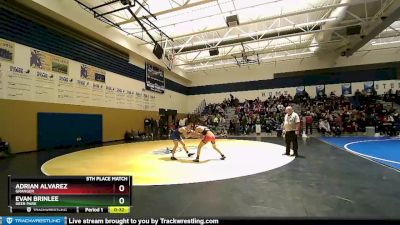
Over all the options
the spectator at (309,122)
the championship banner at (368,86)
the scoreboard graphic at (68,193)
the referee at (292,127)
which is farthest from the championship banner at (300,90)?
the scoreboard graphic at (68,193)

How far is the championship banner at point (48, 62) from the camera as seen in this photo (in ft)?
32.6

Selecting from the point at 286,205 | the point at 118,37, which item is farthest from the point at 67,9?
the point at 286,205

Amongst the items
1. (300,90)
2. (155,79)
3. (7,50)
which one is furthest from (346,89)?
(7,50)

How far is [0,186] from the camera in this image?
4203 mm

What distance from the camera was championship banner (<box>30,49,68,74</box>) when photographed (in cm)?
992

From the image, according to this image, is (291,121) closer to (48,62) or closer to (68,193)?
(68,193)

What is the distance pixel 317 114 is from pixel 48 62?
17.2 metres

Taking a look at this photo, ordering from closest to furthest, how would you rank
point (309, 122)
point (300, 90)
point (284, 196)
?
point (284, 196) < point (309, 122) < point (300, 90)

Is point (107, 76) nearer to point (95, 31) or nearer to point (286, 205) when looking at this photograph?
point (95, 31)

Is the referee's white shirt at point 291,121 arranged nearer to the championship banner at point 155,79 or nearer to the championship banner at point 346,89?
the championship banner at point 155,79

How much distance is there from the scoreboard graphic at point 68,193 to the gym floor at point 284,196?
65 cm

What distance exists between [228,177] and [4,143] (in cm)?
782

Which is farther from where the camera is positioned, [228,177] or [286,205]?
[228,177]

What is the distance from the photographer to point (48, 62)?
1048cm
